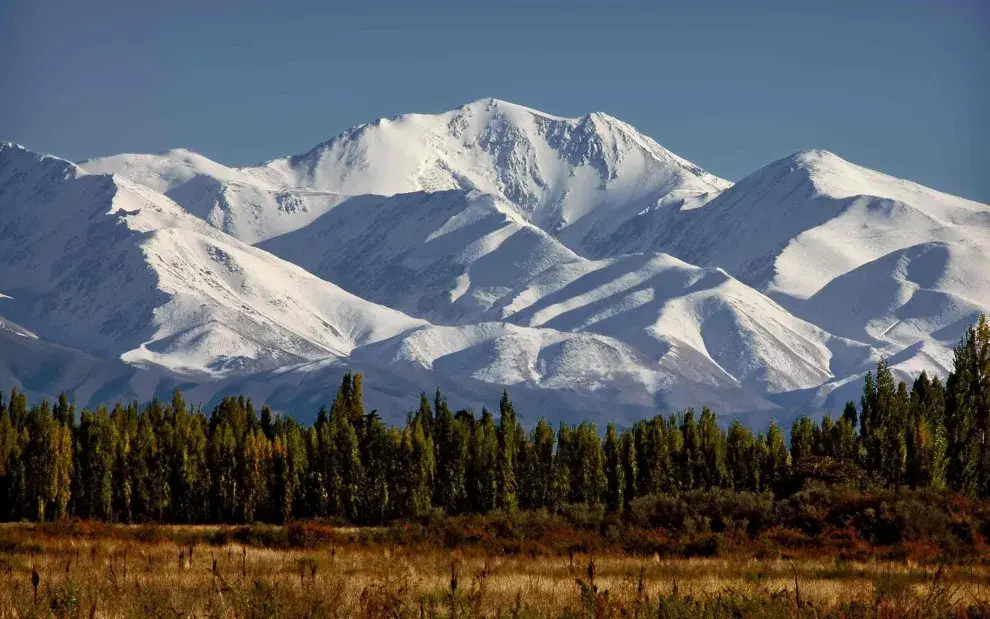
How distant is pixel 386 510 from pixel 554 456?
15828 millimetres

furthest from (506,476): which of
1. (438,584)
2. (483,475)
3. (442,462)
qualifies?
(438,584)

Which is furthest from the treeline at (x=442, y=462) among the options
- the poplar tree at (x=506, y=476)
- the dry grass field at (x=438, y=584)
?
the dry grass field at (x=438, y=584)

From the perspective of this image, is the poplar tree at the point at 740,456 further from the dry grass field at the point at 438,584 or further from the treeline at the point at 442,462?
the dry grass field at the point at 438,584

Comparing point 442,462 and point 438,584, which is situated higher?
point 442,462

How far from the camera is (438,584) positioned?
36.9 m

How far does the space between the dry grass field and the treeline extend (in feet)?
131

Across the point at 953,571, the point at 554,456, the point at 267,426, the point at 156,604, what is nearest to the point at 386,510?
the point at 554,456

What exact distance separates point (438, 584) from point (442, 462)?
227 ft

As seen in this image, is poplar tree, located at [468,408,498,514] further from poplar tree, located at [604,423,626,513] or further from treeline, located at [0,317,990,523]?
poplar tree, located at [604,423,626,513]

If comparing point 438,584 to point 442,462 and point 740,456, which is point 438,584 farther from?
point 740,456

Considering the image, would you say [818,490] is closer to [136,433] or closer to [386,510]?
[386,510]

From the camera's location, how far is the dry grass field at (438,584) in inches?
1114

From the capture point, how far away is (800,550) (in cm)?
5325

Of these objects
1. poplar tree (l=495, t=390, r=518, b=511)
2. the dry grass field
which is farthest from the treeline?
the dry grass field
